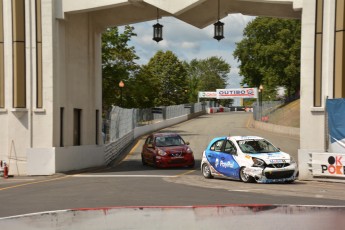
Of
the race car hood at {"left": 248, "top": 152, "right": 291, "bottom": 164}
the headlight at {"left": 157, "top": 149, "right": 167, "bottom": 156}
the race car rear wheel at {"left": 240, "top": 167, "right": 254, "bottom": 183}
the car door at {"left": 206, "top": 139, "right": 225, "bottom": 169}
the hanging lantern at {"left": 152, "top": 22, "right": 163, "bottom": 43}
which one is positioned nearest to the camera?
the race car hood at {"left": 248, "top": 152, "right": 291, "bottom": 164}

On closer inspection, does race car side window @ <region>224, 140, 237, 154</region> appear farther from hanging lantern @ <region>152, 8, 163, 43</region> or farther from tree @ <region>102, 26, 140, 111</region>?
tree @ <region>102, 26, 140, 111</region>

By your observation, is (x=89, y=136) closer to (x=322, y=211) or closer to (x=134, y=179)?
(x=134, y=179)

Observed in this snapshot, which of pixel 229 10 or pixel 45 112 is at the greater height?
pixel 229 10

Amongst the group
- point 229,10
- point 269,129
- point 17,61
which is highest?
point 229,10

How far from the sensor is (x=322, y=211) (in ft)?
24.4

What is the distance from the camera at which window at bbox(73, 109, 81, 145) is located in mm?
24194

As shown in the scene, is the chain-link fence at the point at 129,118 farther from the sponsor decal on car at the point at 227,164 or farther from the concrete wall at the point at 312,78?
the concrete wall at the point at 312,78

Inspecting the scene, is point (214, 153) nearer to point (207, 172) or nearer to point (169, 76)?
point (207, 172)

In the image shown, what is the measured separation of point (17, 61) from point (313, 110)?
1131 cm

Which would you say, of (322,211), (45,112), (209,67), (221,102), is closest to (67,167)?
(45,112)

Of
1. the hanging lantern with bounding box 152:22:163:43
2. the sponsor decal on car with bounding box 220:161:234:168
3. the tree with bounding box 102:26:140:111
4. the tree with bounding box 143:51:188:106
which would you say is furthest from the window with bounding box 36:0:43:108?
the tree with bounding box 143:51:188:106

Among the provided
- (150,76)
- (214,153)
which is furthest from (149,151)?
(150,76)

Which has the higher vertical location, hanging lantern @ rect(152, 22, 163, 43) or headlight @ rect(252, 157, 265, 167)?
hanging lantern @ rect(152, 22, 163, 43)

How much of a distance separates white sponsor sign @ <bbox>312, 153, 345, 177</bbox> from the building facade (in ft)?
1.56
